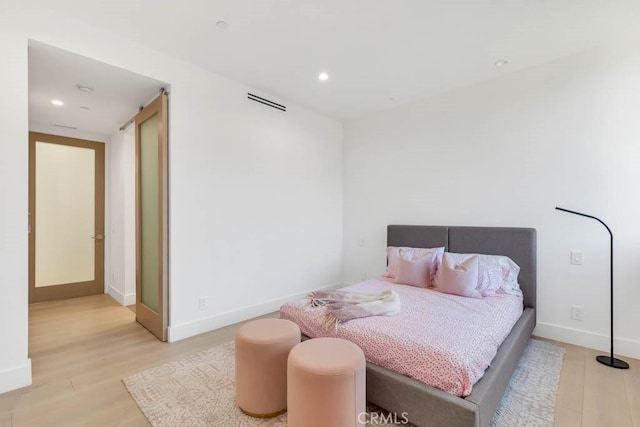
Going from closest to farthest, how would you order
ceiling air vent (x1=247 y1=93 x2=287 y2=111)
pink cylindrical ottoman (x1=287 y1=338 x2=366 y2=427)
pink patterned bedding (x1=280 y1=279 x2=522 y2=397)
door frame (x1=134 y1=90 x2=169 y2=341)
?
pink cylindrical ottoman (x1=287 y1=338 x2=366 y2=427)
pink patterned bedding (x1=280 y1=279 x2=522 y2=397)
door frame (x1=134 y1=90 x2=169 y2=341)
ceiling air vent (x1=247 y1=93 x2=287 y2=111)

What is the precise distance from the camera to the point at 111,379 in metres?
2.22

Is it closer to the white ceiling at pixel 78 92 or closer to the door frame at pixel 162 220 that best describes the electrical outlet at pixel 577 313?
the door frame at pixel 162 220

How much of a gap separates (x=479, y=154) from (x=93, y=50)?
12.9 feet

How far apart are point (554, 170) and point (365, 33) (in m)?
2.31

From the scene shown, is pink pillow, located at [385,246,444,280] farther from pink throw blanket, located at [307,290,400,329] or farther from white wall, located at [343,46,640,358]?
pink throw blanket, located at [307,290,400,329]

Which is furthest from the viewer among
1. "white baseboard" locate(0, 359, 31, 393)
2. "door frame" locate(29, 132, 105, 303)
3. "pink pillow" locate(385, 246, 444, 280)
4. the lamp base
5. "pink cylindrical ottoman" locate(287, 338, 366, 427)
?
"door frame" locate(29, 132, 105, 303)

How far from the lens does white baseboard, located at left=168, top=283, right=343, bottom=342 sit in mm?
2920

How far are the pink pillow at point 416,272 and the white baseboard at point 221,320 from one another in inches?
64.2

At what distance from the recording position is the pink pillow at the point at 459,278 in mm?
2727

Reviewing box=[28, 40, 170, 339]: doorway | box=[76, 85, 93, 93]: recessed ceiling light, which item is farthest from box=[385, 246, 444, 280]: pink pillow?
box=[76, 85, 93, 93]: recessed ceiling light

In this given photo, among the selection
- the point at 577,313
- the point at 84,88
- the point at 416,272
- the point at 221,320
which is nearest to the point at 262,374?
the point at 221,320

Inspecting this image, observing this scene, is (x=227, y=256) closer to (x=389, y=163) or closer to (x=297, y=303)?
(x=297, y=303)

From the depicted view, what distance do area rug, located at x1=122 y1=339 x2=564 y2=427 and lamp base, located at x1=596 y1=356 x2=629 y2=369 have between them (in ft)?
0.89

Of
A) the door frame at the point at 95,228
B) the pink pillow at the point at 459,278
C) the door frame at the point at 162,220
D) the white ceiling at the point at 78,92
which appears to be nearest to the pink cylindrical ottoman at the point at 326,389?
the pink pillow at the point at 459,278
